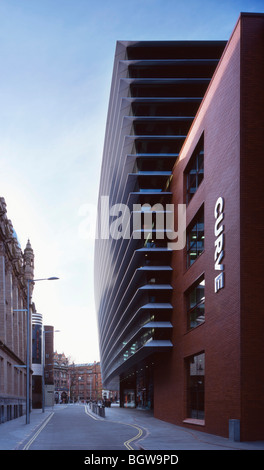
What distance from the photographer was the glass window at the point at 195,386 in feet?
88.7

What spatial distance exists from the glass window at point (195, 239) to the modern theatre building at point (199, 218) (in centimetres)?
6

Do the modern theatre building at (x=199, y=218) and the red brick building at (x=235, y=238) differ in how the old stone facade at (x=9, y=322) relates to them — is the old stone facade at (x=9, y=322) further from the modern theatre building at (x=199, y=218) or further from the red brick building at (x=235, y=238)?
the red brick building at (x=235, y=238)

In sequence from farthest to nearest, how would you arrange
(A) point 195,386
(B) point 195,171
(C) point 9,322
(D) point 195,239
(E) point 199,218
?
(C) point 9,322
(B) point 195,171
(D) point 195,239
(E) point 199,218
(A) point 195,386

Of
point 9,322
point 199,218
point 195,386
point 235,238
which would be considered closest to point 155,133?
point 199,218

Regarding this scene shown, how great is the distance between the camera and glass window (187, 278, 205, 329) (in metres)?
28.1

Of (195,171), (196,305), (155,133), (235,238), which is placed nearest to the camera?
(235,238)

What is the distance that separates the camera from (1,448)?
18.1m

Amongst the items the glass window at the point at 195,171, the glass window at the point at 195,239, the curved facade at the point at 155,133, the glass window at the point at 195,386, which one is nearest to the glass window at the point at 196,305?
the glass window at the point at 195,239

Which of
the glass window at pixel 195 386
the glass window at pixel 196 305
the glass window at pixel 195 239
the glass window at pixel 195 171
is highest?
the glass window at pixel 195 171

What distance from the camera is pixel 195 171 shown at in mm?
31219

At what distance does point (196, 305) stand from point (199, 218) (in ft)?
16.0

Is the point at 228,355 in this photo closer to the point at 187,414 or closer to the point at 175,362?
the point at 187,414

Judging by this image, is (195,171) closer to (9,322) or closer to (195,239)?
(195,239)
